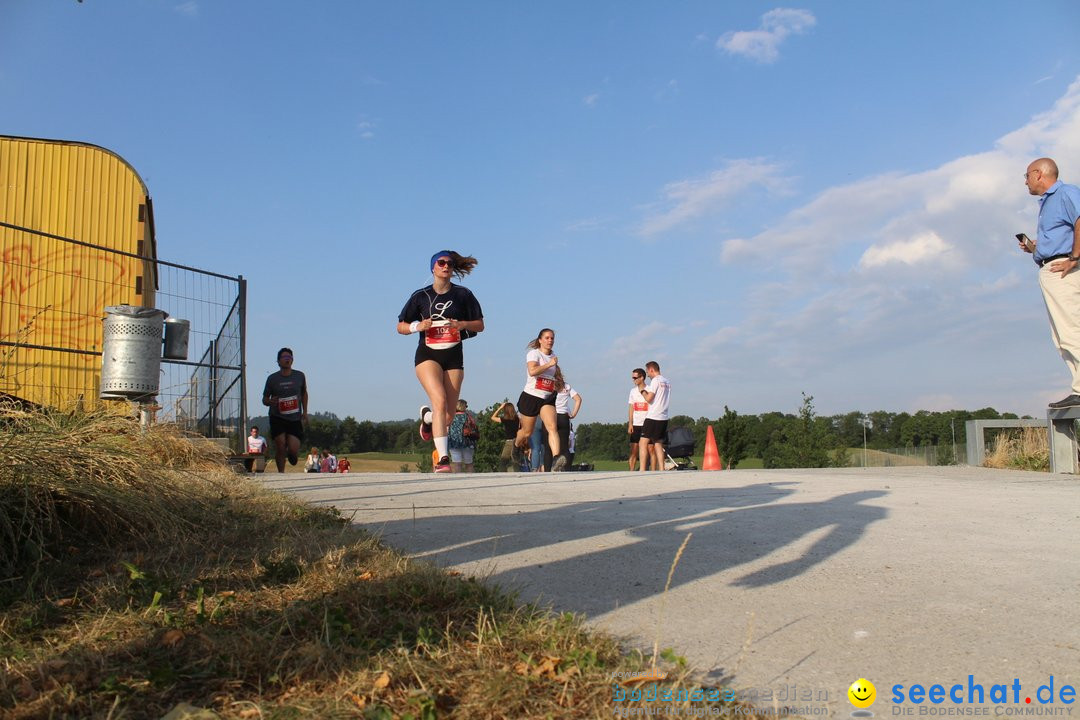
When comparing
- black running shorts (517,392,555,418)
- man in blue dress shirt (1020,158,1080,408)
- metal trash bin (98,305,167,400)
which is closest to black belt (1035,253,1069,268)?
man in blue dress shirt (1020,158,1080,408)

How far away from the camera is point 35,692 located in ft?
5.76

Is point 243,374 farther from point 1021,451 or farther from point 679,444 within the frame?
point 1021,451

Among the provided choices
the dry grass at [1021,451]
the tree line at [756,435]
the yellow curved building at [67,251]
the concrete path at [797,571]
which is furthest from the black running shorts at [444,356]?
the tree line at [756,435]

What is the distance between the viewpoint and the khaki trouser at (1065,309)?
684 cm

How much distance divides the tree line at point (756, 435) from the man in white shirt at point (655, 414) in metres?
26.6

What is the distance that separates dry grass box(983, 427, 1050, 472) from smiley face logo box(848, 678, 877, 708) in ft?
26.0

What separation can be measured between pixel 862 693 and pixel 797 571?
3.83 ft

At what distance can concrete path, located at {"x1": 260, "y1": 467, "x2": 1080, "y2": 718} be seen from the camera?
204cm

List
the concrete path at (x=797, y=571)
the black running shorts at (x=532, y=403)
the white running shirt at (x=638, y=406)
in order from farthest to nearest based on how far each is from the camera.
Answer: the white running shirt at (x=638, y=406) < the black running shorts at (x=532, y=403) < the concrete path at (x=797, y=571)

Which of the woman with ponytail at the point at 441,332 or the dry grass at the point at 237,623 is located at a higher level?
the woman with ponytail at the point at 441,332

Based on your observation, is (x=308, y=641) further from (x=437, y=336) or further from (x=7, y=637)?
(x=437, y=336)

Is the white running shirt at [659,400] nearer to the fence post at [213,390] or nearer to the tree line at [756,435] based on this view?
the fence post at [213,390]

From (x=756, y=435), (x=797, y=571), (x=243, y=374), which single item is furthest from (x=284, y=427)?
(x=756, y=435)

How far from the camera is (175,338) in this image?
7.87 metres
